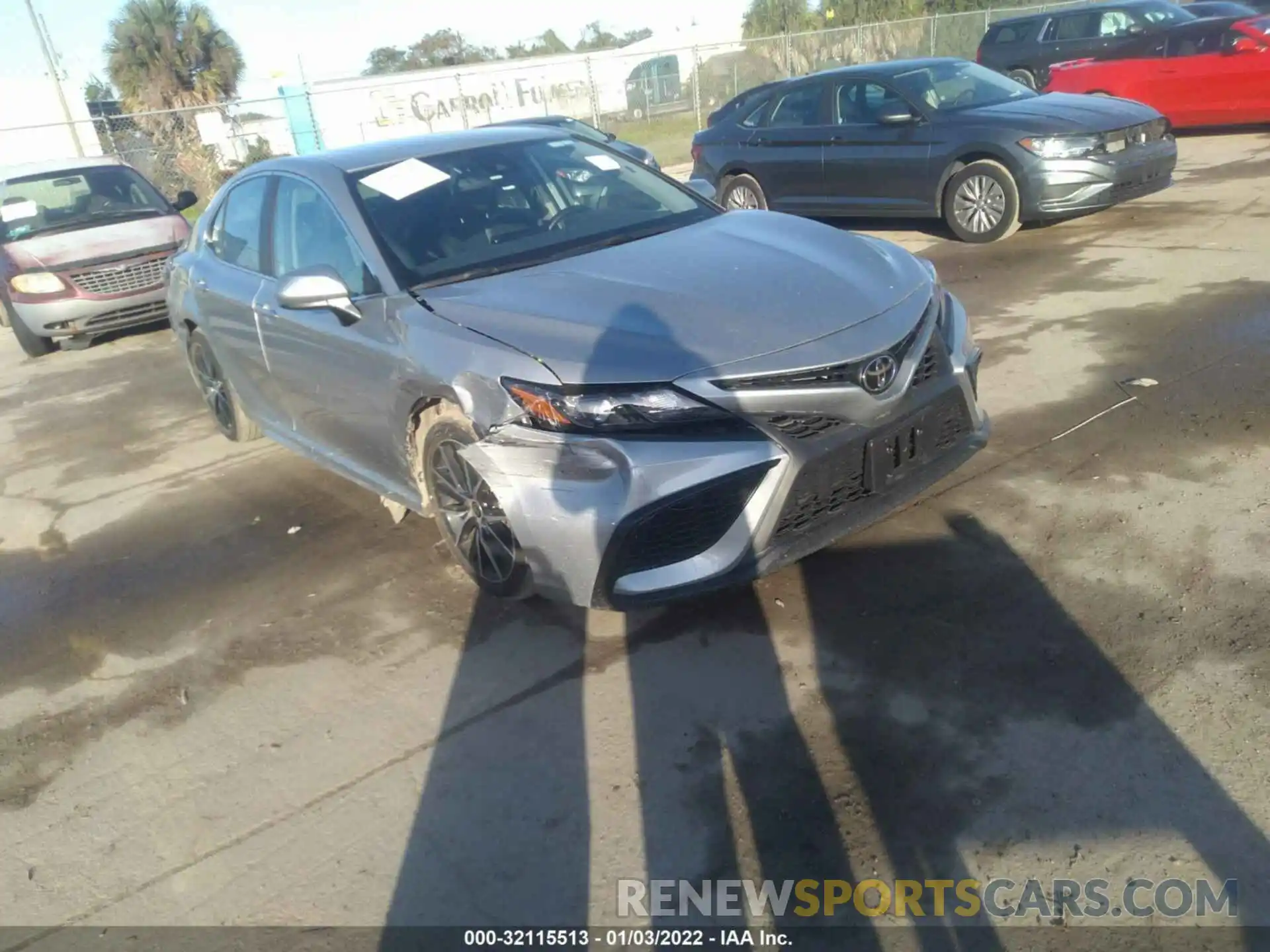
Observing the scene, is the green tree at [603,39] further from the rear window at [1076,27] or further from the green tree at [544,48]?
the rear window at [1076,27]

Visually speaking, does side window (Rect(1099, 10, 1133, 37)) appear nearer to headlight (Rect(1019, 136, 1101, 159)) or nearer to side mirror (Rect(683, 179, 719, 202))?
headlight (Rect(1019, 136, 1101, 159))

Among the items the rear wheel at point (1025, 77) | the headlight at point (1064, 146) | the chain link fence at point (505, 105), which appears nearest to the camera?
the headlight at point (1064, 146)

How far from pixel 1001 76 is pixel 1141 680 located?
8.20 m

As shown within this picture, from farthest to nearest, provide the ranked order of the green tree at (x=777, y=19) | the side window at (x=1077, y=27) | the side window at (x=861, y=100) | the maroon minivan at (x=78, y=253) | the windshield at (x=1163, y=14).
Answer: the green tree at (x=777, y=19)
the side window at (x=1077, y=27)
the windshield at (x=1163, y=14)
the maroon minivan at (x=78, y=253)
the side window at (x=861, y=100)

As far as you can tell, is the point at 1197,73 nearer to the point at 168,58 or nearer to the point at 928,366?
the point at 928,366

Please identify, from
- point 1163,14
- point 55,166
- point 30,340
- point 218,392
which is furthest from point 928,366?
point 1163,14

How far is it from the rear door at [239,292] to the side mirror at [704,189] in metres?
2.06

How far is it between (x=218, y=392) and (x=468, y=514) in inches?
121

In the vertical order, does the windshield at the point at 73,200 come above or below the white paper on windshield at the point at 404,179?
below

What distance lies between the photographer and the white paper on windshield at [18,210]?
1007 centimetres

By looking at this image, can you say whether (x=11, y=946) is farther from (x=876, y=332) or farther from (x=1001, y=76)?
(x=1001, y=76)

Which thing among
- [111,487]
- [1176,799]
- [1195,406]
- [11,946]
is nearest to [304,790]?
[11,946]

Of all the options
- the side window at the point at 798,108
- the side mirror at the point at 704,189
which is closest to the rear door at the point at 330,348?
the side mirror at the point at 704,189

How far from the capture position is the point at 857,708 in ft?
10.2
